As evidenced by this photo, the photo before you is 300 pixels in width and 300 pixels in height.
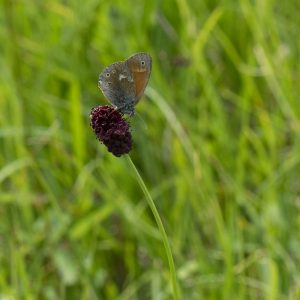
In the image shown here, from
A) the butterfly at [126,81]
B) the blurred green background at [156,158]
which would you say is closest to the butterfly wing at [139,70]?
the butterfly at [126,81]

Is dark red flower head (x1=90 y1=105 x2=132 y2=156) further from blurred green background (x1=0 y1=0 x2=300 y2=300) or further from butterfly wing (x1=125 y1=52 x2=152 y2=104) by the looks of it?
blurred green background (x1=0 y1=0 x2=300 y2=300)

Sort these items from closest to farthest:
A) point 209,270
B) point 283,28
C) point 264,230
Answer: point 209,270 → point 264,230 → point 283,28

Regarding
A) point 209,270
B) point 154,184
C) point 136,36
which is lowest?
point 209,270

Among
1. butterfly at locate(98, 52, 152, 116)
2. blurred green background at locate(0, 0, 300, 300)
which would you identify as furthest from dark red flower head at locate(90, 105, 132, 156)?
blurred green background at locate(0, 0, 300, 300)

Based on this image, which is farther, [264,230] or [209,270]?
[264,230]

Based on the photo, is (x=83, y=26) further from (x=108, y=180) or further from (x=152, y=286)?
(x=152, y=286)

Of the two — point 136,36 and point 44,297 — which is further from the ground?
point 136,36

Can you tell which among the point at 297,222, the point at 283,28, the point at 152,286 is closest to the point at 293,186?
the point at 297,222

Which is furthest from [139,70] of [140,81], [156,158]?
[156,158]
